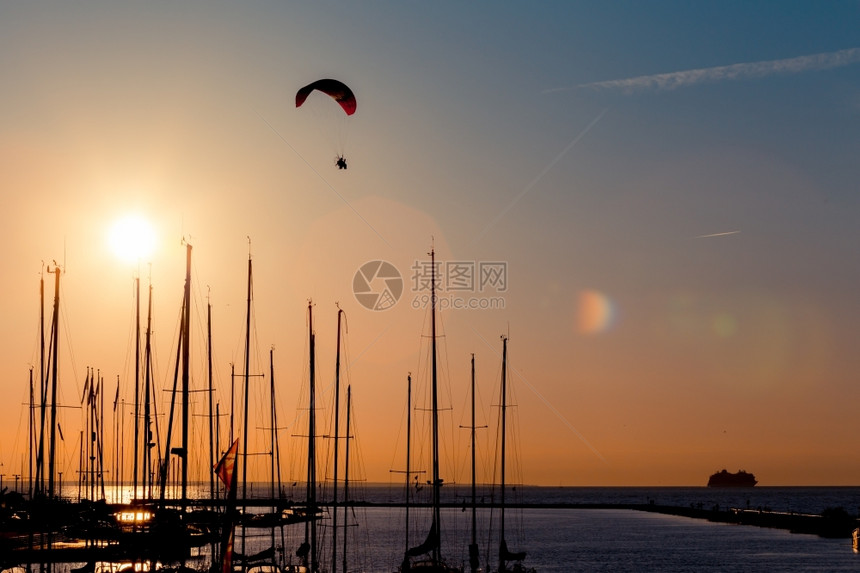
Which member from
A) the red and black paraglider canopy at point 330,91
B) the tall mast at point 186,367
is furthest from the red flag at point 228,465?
the red and black paraglider canopy at point 330,91

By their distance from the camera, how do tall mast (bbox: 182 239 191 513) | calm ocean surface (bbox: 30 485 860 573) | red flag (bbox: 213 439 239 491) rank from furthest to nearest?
calm ocean surface (bbox: 30 485 860 573) < red flag (bbox: 213 439 239 491) < tall mast (bbox: 182 239 191 513)

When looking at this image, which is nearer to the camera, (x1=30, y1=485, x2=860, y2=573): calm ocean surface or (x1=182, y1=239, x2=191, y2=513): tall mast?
(x1=182, y1=239, x2=191, y2=513): tall mast

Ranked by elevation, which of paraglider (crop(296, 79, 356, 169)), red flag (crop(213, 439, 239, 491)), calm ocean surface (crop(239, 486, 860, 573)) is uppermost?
paraglider (crop(296, 79, 356, 169))

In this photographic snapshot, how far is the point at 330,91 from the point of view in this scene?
159 ft

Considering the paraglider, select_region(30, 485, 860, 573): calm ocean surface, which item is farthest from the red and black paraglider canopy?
select_region(30, 485, 860, 573): calm ocean surface

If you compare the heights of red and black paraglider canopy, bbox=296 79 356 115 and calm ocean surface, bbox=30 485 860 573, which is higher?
red and black paraglider canopy, bbox=296 79 356 115

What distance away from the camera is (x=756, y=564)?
87562 millimetres

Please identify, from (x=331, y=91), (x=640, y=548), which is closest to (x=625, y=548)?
(x=640, y=548)

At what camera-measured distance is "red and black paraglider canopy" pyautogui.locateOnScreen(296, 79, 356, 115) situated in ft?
158

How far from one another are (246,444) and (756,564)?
5549 cm

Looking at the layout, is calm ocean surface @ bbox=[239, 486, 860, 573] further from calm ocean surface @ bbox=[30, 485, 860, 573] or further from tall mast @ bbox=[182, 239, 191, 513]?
tall mast @ bbox=[182, 239, 191, 513]

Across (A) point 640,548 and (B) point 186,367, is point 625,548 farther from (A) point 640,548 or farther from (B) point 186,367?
(B) point 186,367

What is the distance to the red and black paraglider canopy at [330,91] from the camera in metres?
48.3

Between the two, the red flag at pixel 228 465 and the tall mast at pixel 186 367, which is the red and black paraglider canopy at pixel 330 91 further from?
the red flag at pixel 228 465
